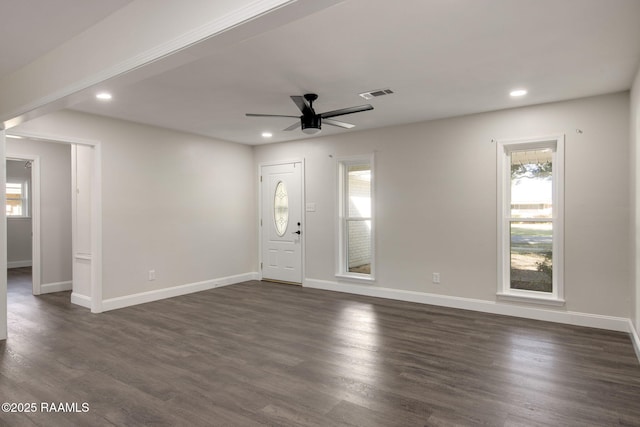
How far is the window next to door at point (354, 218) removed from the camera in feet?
19.8

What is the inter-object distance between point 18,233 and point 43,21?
8.44 metres

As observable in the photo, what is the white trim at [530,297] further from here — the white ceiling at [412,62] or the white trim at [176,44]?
the white trim at [176,44]

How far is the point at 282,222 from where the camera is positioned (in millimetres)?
6879

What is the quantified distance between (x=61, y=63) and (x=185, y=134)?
3076 mm

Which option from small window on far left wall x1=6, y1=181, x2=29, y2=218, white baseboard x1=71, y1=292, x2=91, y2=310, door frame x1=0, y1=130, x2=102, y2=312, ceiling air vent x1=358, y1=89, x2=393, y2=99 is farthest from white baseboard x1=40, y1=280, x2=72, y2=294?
ceiling air vent x1=358, y1=89, x2=393, y2=99

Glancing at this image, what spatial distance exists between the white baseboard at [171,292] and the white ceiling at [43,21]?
314cm

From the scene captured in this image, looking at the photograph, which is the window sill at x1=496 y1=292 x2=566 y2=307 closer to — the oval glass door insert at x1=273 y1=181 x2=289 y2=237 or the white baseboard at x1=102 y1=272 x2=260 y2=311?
the oval glass door insert at x1=273 y1=181 x2=289 y2=237

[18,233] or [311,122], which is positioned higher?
[311,122]

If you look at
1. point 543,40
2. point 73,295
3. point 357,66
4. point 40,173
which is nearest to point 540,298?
point 543,40

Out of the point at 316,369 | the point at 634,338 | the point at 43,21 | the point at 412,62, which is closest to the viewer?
the point at 43,21

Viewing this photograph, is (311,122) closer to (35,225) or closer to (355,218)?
(355,218)

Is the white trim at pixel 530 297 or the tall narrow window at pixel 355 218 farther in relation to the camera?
the tall narrow window at pixel 355 218

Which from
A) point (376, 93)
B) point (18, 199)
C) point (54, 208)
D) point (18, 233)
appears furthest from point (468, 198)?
point (18, 199)

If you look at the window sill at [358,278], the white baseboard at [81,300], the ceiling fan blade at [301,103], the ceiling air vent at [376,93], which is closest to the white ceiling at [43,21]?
the ceiling fan blade at [301,103]
